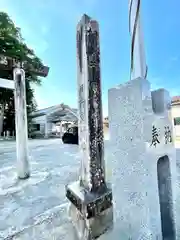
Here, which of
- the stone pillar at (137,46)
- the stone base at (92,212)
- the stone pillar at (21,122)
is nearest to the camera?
the stone base at (92,212)

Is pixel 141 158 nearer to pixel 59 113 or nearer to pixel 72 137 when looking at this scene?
pixel 72 137

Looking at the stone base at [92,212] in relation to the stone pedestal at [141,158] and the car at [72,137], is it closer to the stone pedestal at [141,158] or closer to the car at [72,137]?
the stone pedestal at [141,158]

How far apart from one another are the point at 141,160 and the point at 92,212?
0.55 metres

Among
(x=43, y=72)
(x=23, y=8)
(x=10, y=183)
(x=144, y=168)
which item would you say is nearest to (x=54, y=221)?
(x=144, y=168)

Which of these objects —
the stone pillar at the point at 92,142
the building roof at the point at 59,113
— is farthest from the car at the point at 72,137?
the stone pillar at the point at 92,142

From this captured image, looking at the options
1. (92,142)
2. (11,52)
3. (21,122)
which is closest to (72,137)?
(21,122)

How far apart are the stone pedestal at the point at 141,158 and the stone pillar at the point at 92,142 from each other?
0.13m

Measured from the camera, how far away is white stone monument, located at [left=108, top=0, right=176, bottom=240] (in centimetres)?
102

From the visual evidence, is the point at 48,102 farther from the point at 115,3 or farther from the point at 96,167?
the point at 96,167

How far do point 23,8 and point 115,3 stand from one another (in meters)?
3.66

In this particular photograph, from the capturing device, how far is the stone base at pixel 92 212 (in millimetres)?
1210

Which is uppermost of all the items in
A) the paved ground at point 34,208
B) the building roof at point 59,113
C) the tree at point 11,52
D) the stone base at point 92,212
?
the tree at point 11,52

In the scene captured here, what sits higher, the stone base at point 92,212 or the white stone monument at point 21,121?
the white stone monument at point 21,121

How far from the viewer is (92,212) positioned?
122 centimetres
